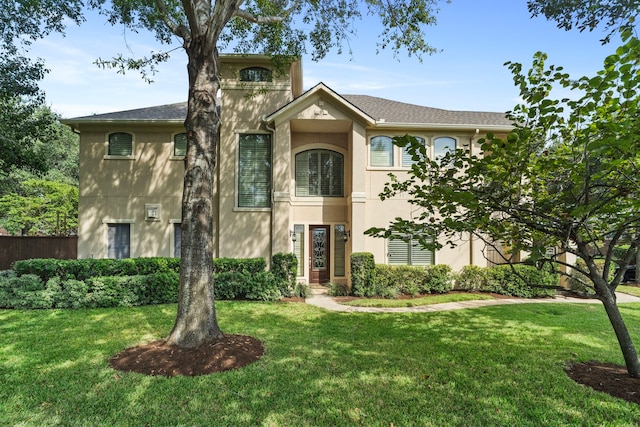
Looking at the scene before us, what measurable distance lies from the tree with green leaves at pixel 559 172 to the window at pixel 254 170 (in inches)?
323

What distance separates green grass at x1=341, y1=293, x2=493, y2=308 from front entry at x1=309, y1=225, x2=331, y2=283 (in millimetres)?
2479

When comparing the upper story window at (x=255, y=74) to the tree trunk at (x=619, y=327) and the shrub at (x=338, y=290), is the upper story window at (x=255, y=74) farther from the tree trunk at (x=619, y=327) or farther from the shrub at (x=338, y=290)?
the tree trunk at (x=619, y=327)

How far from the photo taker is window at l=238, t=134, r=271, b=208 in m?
12.0

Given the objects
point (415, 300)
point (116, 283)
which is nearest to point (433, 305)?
point (415, 300)

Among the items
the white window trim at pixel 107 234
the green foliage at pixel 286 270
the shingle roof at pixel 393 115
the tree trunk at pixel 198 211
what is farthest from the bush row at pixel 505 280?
the white window trim at pixel 107 234

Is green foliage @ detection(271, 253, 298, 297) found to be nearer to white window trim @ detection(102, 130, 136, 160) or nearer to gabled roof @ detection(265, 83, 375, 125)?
gabled roof @ detection(265, 83, 375, 125)

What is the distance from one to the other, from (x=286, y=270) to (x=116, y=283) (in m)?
4.78

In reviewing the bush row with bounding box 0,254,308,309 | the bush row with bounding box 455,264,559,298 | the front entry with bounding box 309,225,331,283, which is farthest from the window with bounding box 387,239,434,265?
the bush row with bounding box 0,254,308,309

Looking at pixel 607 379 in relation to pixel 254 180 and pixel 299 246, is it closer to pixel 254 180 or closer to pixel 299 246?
pixel 299 246

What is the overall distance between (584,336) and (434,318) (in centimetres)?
283

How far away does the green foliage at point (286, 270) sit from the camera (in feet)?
35.1

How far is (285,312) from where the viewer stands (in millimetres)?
8453

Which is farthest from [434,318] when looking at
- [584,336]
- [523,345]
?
[584,336]

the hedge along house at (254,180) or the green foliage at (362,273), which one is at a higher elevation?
the hedge along house at (254,180)
